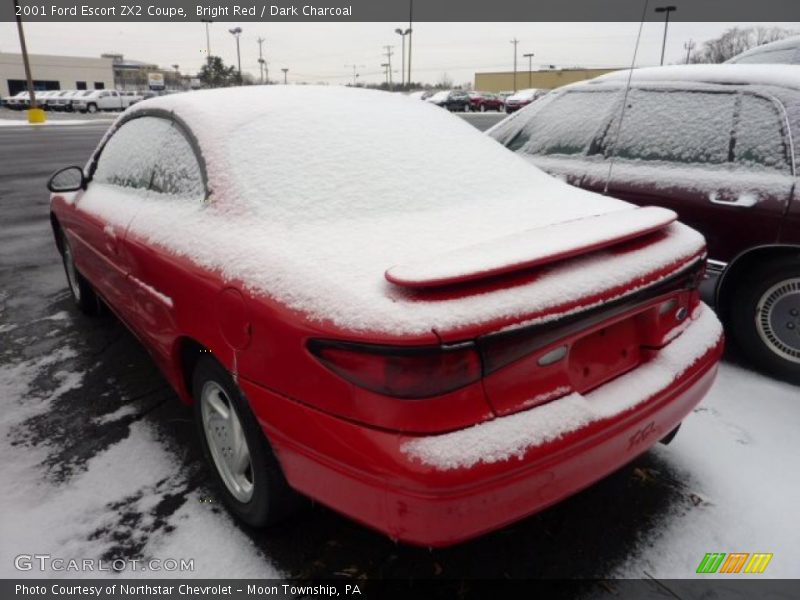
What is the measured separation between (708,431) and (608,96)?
2.35 m

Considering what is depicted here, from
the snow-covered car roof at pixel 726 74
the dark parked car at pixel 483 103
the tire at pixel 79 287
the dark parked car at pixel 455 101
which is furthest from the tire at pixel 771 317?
the dark parked car at pixel 483 103

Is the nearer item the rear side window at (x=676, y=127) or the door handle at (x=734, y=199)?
the door handle at (x=734, y=199)

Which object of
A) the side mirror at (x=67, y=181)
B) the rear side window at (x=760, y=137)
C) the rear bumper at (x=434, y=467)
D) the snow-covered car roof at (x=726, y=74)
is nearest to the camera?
the rear bumper at (x=434, y=467)

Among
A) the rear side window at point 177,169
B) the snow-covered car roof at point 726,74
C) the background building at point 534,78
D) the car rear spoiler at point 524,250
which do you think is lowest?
the car rear spoiler at point 524,250

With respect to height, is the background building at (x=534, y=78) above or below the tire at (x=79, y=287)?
above

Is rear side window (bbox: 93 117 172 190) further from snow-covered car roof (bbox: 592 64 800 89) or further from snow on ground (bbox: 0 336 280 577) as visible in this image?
snow-covered car roof (bbox: 592 64 800 89)

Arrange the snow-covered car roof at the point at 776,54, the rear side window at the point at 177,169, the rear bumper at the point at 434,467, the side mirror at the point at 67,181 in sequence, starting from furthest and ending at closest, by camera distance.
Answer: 1. the snow-covered car roof at the point at 776,54
2. the side mirror at the point at 67,181
3. the rear side window at the point at 177,169
4. the rear bumper at the point at 434,467

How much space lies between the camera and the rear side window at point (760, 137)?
10.8 ft

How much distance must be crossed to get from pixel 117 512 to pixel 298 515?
0.73 metres

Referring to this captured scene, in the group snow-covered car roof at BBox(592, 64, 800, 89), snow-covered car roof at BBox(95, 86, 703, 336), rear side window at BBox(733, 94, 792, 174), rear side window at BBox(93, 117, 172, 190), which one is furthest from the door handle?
rear side window at BBox(93, 117, 172, 190)

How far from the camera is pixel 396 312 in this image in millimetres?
1574

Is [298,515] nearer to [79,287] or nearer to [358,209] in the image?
[358,209]

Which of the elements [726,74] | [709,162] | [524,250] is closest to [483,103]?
[726,74]

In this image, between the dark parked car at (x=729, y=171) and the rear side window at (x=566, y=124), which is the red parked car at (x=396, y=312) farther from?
the rear side window at (x=566, y=124)
